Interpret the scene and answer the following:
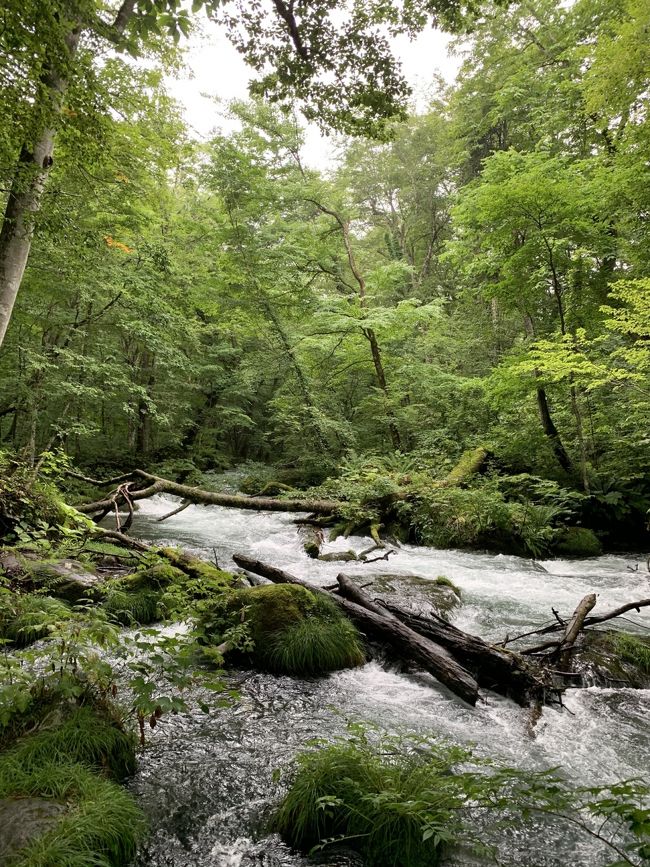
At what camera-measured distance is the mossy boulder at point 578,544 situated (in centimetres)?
955

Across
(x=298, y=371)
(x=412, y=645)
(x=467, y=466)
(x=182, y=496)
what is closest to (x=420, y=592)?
(x=412, y=645)

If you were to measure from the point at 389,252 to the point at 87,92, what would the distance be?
21.4 m

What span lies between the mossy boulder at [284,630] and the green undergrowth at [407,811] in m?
1.62

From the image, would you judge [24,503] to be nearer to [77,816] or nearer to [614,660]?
[77,816]

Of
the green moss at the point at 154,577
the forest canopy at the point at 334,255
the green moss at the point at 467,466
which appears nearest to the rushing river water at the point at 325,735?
the green moss at the point at 154,577

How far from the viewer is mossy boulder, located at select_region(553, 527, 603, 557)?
9555 millimetres

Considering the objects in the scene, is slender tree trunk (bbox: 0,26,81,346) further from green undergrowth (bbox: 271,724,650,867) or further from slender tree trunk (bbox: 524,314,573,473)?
slender tree trunk (bbox: 524,314,573,473)

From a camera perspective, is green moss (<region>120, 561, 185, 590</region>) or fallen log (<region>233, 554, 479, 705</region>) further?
green moss (<region>120, 561, 185, 590</region>)

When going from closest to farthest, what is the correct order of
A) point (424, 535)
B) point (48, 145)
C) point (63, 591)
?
point (48, 145), point (63, 591), point (424, 535)

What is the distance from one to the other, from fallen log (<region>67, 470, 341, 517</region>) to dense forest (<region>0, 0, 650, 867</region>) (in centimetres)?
14

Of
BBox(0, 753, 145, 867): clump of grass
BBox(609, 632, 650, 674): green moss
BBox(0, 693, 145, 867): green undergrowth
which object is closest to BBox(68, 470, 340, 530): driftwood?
BBox(0, 693, 145, 867): green undergrowth

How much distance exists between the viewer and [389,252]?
24.1 m

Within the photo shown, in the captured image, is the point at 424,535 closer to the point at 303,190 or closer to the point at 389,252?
the point at 303,190

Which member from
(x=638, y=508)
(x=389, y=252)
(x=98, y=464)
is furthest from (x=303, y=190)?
(x=638, y=508)
